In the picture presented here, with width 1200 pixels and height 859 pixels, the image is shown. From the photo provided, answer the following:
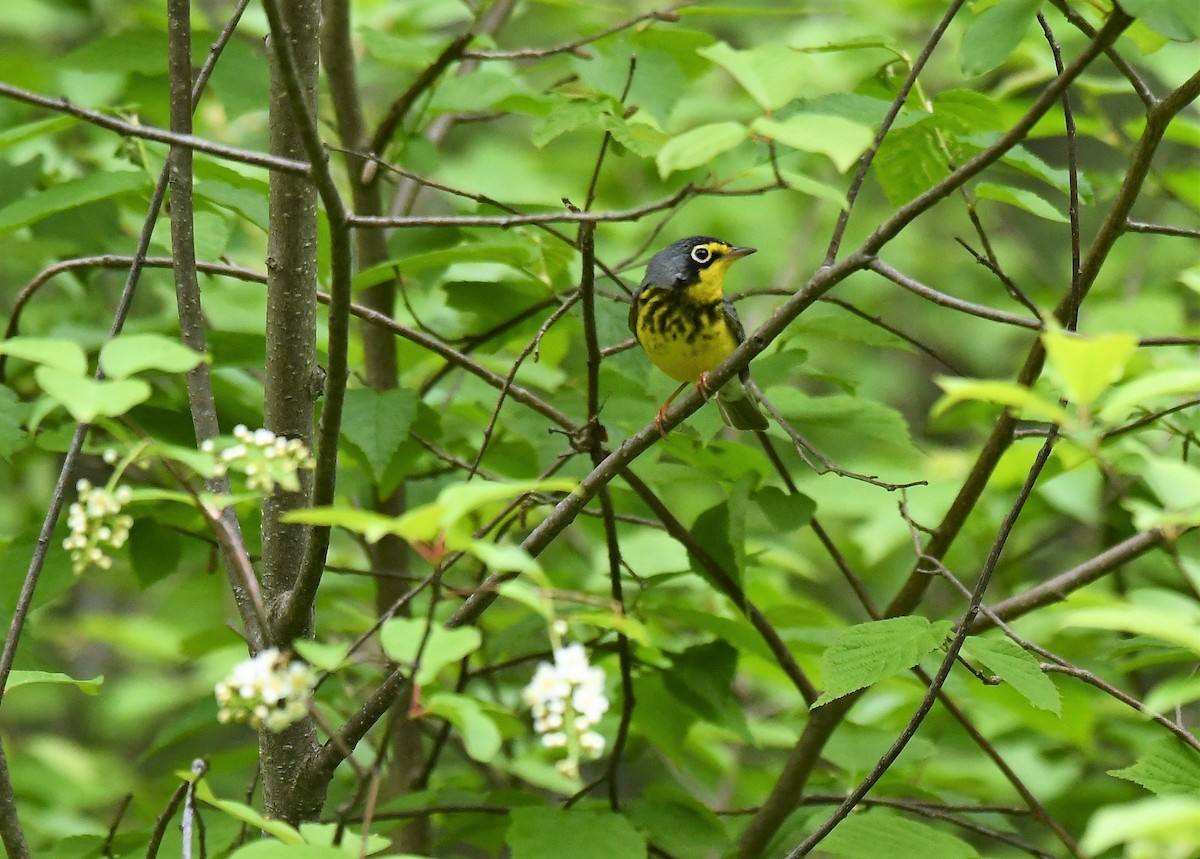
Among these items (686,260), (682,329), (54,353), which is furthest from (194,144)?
(686,260)

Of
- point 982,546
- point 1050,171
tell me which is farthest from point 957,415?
point 1050,171

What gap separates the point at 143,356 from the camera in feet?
4.25

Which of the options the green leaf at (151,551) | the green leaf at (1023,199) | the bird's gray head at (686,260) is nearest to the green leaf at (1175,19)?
the green leaf at (1023,199)

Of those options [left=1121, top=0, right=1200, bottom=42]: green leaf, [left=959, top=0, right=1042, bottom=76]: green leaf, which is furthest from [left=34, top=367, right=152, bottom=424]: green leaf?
[left=1121, top=0, right=1200, bottom=42]: green leaf

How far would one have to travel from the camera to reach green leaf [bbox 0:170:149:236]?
249 centimetres

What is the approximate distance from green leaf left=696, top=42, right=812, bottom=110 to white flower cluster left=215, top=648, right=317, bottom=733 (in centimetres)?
88

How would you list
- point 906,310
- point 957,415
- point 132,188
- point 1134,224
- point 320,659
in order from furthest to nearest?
1. point 906,310
2. point 957,415
3. point 132,188
4. point 1134,224
5. point 320,659

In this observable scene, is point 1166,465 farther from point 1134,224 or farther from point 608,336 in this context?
point 608,336

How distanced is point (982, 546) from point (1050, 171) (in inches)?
77.8

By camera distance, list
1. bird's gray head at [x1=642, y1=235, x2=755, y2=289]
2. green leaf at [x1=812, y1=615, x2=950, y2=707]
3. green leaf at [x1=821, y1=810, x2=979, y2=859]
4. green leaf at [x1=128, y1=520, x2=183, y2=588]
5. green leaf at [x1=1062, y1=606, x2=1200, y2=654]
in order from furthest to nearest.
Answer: bird's gray head at [x1=642, y1=235, x2=755, y2=289] → green leaf at [x1=128, y1=520, x2=183, y2=588] → green leaf at [x1=821, y1=810, x2=979, y2=859] → green leaf at [x1=812, y1=615, x2=950, y2=707] → green leaf at [x1=1062, y1=606, x2=1200, y2=654]

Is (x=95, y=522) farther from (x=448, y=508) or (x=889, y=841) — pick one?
(x=889, y=841)

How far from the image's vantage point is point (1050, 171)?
2633mm

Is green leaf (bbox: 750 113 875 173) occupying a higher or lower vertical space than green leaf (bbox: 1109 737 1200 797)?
higher

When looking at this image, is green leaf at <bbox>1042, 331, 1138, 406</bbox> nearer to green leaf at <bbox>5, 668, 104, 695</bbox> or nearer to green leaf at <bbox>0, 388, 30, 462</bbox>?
green leaf at <bbox>5, 668, 104, 695</bbox>
